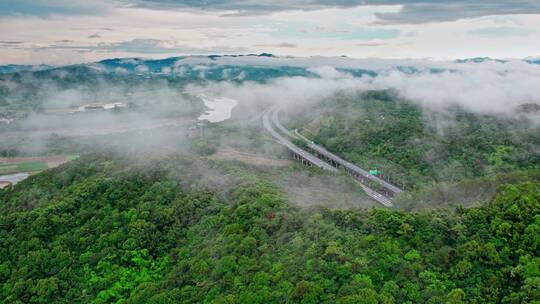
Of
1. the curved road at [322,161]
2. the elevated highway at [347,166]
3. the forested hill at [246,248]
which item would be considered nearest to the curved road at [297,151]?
the curved road at [322,161]

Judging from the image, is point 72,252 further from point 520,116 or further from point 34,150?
point 520,116

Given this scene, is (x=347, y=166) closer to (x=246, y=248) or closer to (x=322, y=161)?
(x=322, y=161)

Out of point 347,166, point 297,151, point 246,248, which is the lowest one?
point 347,166

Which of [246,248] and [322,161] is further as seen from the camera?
[322,161]

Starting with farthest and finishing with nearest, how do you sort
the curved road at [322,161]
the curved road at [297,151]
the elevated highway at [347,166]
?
the curved road at [297,151] → the elevated highway at [347,166] → the curved road at [322,161]

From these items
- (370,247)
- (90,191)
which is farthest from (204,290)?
(90,191)

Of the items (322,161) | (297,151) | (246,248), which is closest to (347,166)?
(322,161)

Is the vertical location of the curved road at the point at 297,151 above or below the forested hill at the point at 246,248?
below

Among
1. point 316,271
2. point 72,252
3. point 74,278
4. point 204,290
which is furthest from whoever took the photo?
point 72,252

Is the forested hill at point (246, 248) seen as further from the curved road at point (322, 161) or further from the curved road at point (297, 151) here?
the curved road at point (297, 151)
